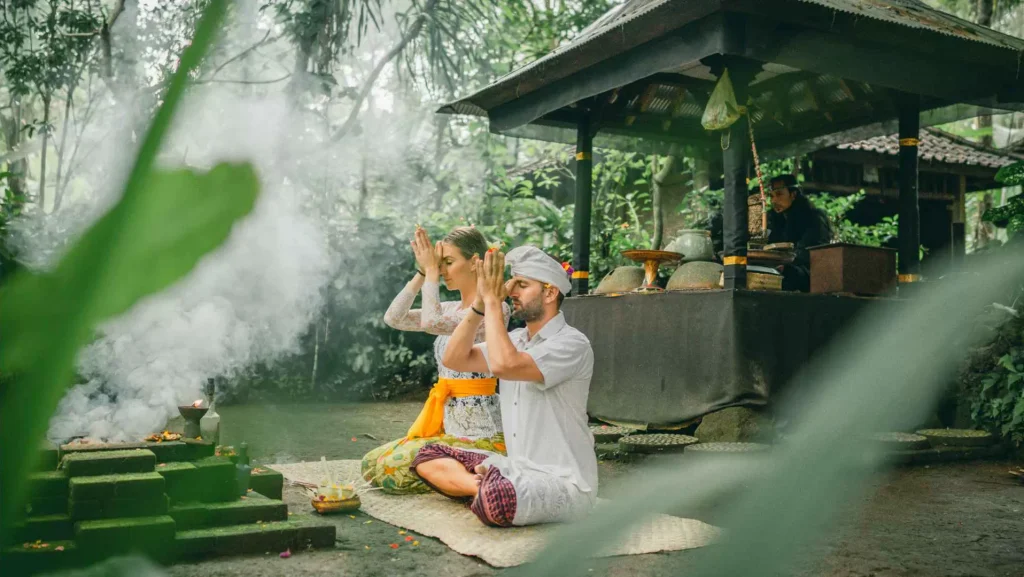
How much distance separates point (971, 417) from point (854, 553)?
151 inches

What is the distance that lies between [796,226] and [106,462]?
20.3 feet

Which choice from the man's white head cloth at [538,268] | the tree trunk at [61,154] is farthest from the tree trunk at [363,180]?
the man's white head cloth at [538,268]

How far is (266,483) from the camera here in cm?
409

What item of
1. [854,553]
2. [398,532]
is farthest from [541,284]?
[854,553]

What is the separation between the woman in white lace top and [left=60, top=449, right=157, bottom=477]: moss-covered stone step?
140 centimetres

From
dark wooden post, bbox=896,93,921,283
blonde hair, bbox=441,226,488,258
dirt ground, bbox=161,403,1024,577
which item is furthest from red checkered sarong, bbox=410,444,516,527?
dark wooden post, bbox=896,93,921,283

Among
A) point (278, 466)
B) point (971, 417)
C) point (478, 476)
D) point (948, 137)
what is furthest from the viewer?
point (948, 137)

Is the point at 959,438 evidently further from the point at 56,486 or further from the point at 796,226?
the point at 56,486

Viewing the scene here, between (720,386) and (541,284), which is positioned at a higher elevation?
(541,284)

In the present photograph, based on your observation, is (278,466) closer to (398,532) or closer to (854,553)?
(398,532)

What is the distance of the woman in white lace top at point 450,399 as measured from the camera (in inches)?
178

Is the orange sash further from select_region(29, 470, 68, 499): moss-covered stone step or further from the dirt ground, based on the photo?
select_region(29, 470, 68, 499): moss-covered stone step

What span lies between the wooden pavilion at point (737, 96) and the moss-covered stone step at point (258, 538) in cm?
327

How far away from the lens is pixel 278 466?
18.0 feet
